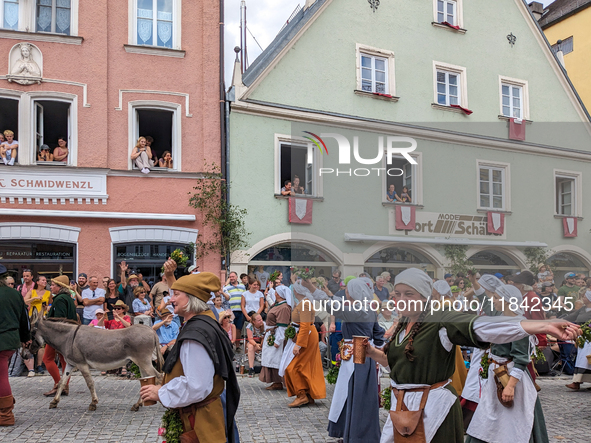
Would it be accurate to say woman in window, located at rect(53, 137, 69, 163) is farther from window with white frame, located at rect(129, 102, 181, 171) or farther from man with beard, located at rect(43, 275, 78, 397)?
man with beard, located at rect(43, 275, 78, 397)

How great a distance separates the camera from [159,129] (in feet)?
50.7

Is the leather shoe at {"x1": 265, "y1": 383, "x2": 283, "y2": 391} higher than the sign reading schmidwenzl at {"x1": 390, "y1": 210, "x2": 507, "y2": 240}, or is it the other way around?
the sign reading schmidwenzl at {"x1": 390, "y1": 210, "x2": 507, "y2": 240}

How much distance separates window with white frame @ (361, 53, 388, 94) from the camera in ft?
50.0

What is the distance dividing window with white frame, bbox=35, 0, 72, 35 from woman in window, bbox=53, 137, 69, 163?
2698mm

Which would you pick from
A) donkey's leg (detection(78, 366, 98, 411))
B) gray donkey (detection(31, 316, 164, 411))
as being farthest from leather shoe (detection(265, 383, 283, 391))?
donkey's leg (detection(78, 366, 98, 411))

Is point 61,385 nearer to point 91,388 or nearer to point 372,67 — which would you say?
point 91,388

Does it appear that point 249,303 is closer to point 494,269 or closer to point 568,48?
point 494,269

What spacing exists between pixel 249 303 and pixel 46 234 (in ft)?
16.5

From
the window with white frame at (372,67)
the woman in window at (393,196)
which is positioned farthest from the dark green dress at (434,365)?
the window with white frame at (372,67)

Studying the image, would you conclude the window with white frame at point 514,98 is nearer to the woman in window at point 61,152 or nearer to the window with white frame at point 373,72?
the window with white frame at point 373,72

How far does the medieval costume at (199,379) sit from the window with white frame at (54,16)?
41.9ft

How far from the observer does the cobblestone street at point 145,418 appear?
22.3 ft

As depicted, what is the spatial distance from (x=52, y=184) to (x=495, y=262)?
12.5m

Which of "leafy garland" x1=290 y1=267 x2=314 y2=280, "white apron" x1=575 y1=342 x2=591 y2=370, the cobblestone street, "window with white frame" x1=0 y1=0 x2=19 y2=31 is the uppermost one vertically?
"window with white frame" x1=0 y1=0 x2=19 y2=31
